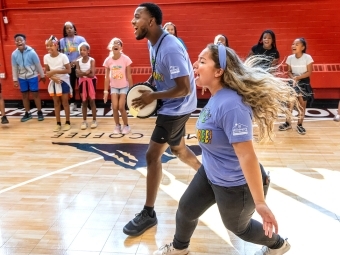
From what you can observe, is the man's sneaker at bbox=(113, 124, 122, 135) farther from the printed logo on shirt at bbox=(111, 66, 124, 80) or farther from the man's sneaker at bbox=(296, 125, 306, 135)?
the man's sneaker at bbox=(296, 125, 306, 135)

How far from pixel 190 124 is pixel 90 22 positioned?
9.75 feet

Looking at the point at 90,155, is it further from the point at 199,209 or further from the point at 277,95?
the point at 277,95

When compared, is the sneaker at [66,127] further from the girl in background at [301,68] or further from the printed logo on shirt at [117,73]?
the girl in background at [301,68]

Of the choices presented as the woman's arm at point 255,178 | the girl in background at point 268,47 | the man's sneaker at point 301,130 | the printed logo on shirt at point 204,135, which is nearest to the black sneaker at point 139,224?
the printed logo on shirt at point 204,135

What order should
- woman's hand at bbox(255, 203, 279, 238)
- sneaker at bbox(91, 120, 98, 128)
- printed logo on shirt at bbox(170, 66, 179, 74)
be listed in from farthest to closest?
sneaker at bbox(91, 120, 98, 128) < printed logo on shirt at bbox(170, 66, 179, 74) < woman's hand at bbox(255, 203, 279, 238)

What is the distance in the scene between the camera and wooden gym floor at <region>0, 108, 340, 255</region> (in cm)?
281

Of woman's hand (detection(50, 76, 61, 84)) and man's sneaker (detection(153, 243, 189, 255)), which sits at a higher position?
woman's hand (detection(50, 76, 61, 84))

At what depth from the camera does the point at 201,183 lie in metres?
2.22

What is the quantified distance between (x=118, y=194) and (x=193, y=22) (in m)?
4.47

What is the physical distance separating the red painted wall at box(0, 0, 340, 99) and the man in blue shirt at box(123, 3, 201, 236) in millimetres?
4448

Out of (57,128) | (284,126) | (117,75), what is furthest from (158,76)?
(57,128)

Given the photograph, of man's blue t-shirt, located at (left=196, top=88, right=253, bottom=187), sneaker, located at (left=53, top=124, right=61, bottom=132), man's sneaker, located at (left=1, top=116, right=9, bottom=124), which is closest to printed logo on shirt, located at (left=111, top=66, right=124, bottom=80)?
sneaker, located at (left=53, top=124, right=61, bottom=132)

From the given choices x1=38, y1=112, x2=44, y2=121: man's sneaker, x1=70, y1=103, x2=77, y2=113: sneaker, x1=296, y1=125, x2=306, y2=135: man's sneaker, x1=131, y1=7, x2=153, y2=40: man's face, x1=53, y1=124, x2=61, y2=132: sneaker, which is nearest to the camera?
x1=131, y1=7, x2=153, y2=40: man's face

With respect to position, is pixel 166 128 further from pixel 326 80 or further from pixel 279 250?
pixel 326 80
